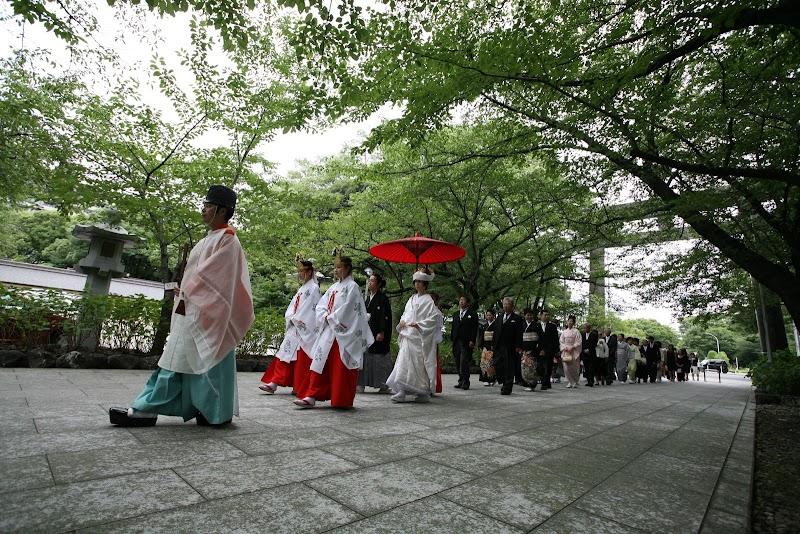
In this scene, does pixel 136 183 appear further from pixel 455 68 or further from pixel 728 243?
pixel 728 243

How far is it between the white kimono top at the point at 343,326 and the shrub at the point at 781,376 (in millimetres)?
9831

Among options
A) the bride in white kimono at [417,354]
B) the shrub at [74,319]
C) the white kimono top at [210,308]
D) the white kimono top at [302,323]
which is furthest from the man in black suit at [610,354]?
the white kimono top at [210,308]

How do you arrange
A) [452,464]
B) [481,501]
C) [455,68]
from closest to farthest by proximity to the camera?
[481,501] → [452,464] → [455,68]

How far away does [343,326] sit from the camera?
5234 millimetres

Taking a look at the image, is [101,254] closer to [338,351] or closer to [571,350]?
[338,351]

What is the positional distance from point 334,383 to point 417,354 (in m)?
1.70

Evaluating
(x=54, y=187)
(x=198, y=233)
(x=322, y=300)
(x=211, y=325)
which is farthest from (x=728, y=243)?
(x=54, y=187)

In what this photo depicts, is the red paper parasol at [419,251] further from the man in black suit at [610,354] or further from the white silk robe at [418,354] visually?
the man in black suit at [610,354]

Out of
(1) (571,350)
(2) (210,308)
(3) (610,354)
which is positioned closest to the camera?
(2) (210,308)

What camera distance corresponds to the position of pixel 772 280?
8.18 m

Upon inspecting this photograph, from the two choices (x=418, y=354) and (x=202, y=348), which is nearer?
(x=202, y=348)

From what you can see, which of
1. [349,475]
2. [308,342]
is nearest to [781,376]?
[308,342]

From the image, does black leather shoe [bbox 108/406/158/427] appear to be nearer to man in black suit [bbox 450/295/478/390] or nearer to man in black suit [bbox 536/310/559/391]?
man in black suit [bbox 450/295/478/390]

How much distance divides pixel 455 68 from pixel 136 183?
22.1 feet
